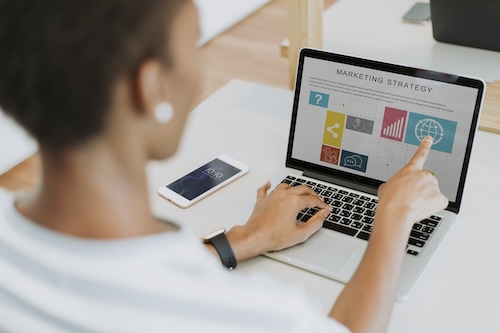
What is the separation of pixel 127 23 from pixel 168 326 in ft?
0.88

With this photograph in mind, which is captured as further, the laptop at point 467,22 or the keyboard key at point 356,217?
the laptop at point 467,22

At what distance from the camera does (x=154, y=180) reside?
52.5 inches

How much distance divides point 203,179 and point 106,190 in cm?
70

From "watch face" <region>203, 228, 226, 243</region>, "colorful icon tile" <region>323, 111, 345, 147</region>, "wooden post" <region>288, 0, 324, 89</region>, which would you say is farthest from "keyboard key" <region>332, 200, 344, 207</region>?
"wooden post" <region>288, 0, 324, 89</region>

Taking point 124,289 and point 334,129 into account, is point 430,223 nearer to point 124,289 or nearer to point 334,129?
point 334,129

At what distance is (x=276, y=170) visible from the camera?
53.2 inches

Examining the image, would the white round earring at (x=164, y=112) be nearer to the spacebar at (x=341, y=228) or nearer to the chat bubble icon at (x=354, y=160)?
the spacebar at (x=341, y=228)

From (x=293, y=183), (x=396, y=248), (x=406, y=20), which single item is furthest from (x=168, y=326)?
(x=406, y=20)

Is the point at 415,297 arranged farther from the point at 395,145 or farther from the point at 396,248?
the point at 395,145

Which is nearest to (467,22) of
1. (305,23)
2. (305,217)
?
(305,23)

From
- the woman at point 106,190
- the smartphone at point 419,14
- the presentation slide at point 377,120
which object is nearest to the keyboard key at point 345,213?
the presentation slide at point 377,120

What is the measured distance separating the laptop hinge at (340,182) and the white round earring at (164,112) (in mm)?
702

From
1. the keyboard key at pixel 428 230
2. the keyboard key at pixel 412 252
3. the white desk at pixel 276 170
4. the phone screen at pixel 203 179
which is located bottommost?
the white desk at pixel 276 170

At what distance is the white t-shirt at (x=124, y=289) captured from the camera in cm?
60
